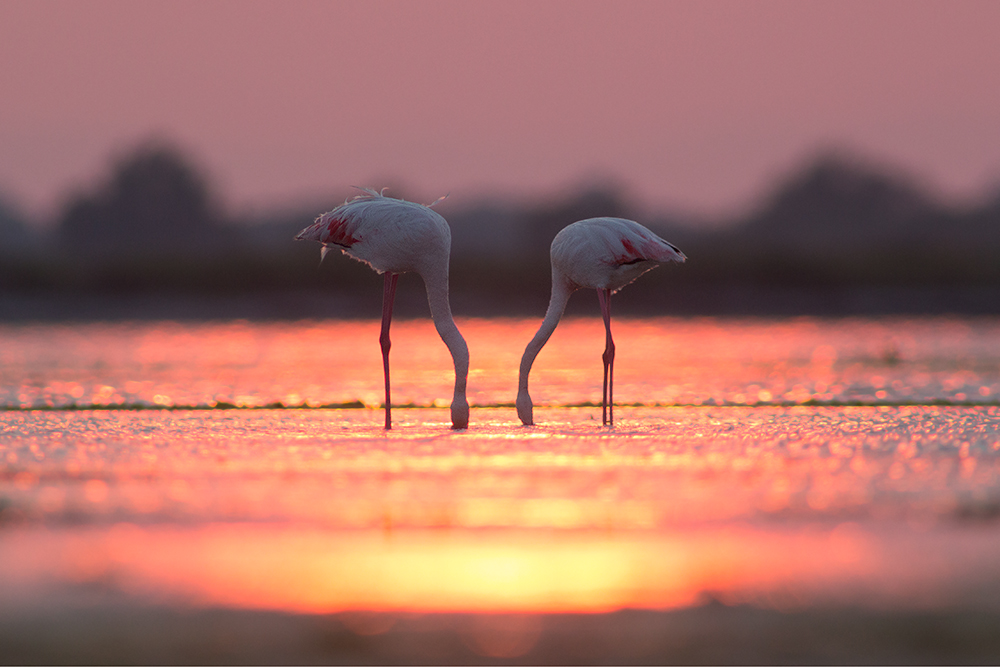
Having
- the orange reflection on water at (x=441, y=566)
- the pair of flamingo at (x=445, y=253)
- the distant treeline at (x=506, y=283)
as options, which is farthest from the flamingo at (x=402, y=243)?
the distant treeline at (x=506, y=283)

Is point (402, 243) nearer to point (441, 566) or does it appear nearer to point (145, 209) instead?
point (441, 566)

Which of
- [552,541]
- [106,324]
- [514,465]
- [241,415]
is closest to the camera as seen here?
[552,541]

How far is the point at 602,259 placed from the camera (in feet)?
34.8

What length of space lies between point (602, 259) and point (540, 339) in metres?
1.02

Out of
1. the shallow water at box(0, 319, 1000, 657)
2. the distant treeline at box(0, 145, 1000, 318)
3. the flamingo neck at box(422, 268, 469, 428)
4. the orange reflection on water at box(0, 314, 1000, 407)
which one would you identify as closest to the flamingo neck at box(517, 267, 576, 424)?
the shallow water at box(0, 319, 1000, 657)

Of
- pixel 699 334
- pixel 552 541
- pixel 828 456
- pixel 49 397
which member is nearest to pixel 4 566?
pixel 552 541

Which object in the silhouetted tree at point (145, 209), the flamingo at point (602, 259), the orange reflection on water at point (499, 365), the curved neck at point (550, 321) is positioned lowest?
the orange reflection on water at point (499, 365)

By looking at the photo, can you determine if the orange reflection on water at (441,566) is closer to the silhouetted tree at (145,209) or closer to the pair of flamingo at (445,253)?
the pair of flamingo at (445,253)

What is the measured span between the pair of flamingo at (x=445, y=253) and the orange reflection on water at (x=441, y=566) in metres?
4.46

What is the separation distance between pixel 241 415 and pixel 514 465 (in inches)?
171

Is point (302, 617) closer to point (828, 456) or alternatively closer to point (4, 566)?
point (4, 566)

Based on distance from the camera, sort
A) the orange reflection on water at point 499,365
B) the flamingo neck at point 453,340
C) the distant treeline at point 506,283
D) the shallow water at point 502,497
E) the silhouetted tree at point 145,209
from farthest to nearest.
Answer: the silhouetted tree at point 145,209, the distant treeline at point 506,283, the orange reflection on water at point 499,365, the flamingo neck at point 453,340, the shallow water at point 502,497

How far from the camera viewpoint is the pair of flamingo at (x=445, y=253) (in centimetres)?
1009

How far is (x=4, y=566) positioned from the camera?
4.96m
